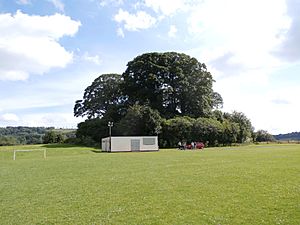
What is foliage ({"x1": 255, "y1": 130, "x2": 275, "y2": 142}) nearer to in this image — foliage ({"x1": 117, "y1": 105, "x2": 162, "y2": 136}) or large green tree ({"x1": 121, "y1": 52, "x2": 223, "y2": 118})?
large green tree ({"x1": 121, "y1": 52, "x2": 223, "y2": 118})

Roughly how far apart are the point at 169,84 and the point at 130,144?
71.8 feet

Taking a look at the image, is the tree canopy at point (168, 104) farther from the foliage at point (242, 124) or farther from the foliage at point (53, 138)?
the foliage at point (53, 138)

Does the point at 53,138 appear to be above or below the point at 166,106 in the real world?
below

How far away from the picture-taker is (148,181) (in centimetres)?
1527

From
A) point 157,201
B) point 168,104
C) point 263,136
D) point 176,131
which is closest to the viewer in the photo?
point 157,201

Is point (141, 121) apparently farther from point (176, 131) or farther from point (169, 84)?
point (169, 84)

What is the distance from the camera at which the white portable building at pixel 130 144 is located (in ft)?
184

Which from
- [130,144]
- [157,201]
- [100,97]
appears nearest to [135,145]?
[130,144]

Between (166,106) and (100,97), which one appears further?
(100,97)

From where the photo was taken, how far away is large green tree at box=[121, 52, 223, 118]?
239 ft

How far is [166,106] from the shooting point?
2965 inches

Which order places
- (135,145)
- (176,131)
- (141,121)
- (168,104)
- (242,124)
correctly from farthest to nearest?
(242,124) < (168,104) < (176,131) < (141,121) < (135,145)

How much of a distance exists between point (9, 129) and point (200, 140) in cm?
10909

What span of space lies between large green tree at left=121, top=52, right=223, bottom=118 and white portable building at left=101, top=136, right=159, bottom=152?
45.7ft
